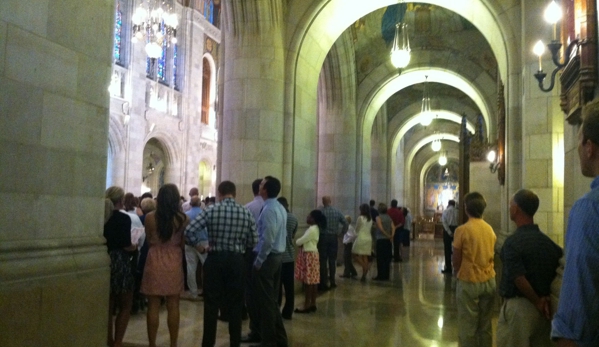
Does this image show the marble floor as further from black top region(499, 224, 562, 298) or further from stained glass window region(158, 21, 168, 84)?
stained glass window region(158, 21, 168, 84)

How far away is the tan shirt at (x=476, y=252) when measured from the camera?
15.3ft

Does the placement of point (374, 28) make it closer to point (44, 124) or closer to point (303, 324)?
point (303, 324)

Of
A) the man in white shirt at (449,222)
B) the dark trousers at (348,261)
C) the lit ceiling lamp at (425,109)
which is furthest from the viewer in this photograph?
the lit ceiling lamp at (425,109)

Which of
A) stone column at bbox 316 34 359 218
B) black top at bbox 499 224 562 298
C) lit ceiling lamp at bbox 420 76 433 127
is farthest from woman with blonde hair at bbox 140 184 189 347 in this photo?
lit ceiling lamp at bbox 420 76 433 127

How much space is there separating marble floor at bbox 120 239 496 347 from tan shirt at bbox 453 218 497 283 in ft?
5.50

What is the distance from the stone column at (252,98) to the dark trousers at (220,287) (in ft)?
14.0

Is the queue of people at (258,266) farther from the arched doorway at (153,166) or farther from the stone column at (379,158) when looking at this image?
the arched doorway at (153,166)

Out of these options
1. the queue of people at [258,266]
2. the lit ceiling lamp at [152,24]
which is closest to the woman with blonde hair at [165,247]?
the queue of people at [258,266]

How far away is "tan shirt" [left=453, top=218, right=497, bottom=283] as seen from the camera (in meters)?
4.65

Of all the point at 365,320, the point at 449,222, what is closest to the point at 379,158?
the point at 449,222

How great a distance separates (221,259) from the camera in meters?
4.80

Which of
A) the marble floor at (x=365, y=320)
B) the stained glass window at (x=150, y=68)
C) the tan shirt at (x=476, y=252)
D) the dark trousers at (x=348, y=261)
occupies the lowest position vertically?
the marble floor at (x=365, y=320)

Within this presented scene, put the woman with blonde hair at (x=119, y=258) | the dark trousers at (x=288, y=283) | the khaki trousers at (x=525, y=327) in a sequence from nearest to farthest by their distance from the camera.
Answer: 1. the khaki trousers at (x=525, y=327)
2. the woman with blonde hair at (x=119, y=258)
3. the dark trousers at (x=288, y=283)

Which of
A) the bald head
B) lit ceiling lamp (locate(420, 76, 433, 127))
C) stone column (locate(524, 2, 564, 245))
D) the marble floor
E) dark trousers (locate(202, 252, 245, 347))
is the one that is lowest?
the marble floor
